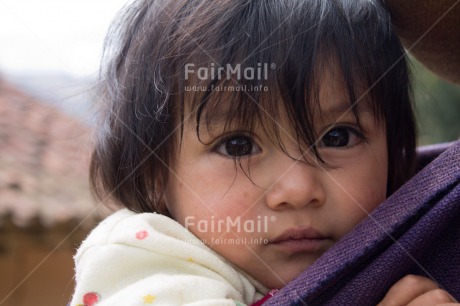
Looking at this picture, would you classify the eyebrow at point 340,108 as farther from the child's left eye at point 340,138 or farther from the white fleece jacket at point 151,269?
the white fleece jacket at point 151,269

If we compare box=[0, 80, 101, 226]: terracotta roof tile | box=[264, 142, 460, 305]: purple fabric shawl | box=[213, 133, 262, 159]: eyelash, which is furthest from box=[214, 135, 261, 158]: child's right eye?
box=[0, 80, 101, 226]: terracotta roof tile

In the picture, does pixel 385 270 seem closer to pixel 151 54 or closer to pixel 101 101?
pixel 151 54

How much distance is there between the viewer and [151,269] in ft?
3.57

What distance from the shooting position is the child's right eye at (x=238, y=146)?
1.17 meters

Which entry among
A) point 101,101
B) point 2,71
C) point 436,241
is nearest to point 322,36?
point 436,241

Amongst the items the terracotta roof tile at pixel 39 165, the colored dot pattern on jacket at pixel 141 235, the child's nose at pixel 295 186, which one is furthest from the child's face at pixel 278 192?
the terracotta roof tile at pixel 39 165

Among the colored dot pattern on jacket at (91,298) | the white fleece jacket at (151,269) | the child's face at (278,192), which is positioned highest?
the child's face at (278,192)

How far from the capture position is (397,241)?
3.00 feet

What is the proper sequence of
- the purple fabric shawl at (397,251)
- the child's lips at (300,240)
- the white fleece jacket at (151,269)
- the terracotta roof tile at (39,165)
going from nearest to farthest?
the purple fabric shawl at (397,251), the white fleece jacket at (151,269), the child's lips at (300,240), the terracotta roof tile at (39,165)

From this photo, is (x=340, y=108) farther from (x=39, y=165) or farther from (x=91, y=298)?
(x=39, y=165)

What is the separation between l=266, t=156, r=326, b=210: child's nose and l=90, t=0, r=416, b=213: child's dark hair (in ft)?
0.14

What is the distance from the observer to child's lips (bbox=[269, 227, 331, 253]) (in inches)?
44.3

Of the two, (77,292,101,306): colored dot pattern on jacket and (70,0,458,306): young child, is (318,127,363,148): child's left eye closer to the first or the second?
(70,0,458,306): young child

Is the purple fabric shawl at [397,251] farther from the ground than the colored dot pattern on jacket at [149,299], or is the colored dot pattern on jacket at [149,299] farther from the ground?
the purple fabric shawl at [397,251]
